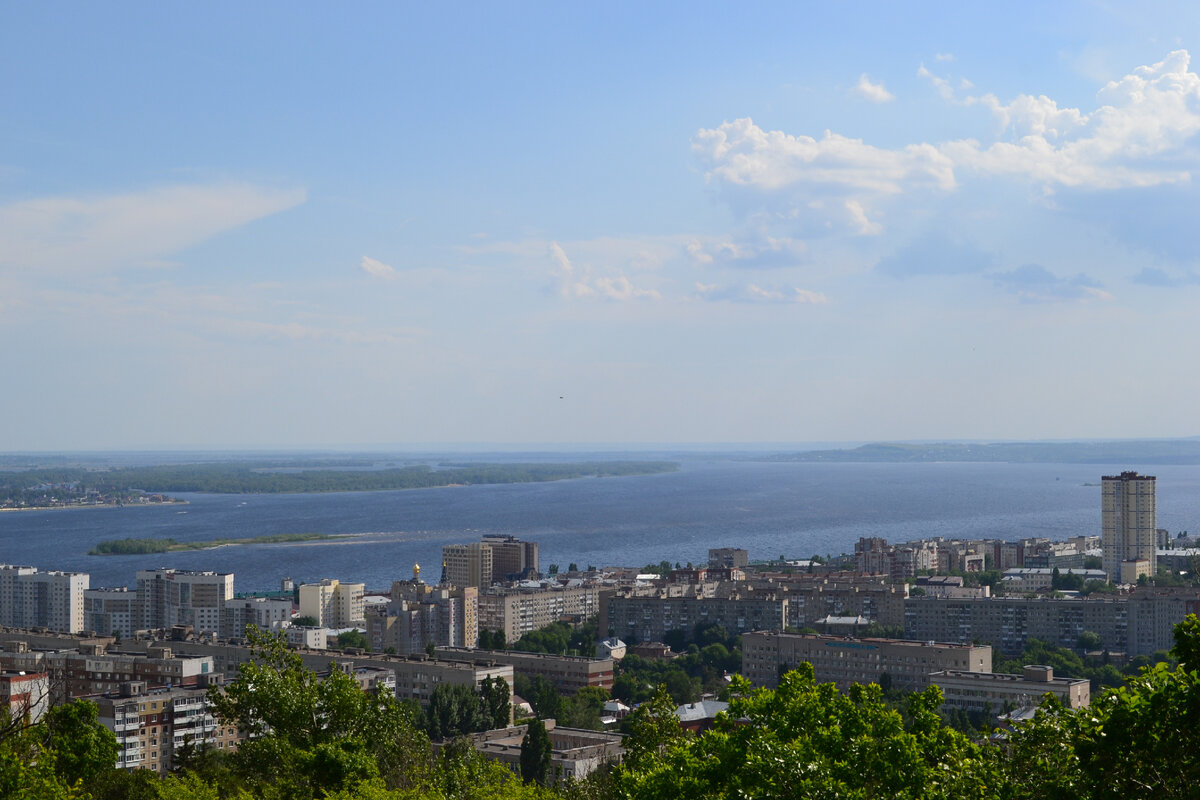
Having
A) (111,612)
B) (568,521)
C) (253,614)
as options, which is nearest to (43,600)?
(111,612)

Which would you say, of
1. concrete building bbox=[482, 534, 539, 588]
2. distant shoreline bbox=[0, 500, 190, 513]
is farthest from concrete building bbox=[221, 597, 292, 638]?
distant shoreline bbox=[0, 500, 190, 513]

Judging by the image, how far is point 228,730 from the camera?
1050 centimetres

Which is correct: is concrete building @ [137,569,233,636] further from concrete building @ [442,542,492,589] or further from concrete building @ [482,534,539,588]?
concrete building @ [482,534,539,588]

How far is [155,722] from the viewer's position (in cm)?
991

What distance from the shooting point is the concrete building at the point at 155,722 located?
9641 millimetres

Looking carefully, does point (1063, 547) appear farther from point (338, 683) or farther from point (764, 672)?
point (338, 683)

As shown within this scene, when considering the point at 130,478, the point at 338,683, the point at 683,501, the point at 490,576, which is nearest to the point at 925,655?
the point at 338,683

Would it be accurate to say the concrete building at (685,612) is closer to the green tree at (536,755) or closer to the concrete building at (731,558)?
the concrete building at (731,558)

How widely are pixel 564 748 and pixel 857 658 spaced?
17.8ft

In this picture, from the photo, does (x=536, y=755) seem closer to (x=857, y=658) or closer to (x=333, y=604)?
(x=857, y=658)

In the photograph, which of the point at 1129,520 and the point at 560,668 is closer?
the point at 560,668

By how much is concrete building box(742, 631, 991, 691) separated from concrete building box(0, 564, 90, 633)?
11.9 metres

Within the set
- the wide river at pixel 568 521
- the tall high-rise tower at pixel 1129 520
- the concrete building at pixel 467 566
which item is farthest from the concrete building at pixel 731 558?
the tall high-rise tower at pixel 1129 520

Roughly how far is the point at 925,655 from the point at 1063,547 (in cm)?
1774
